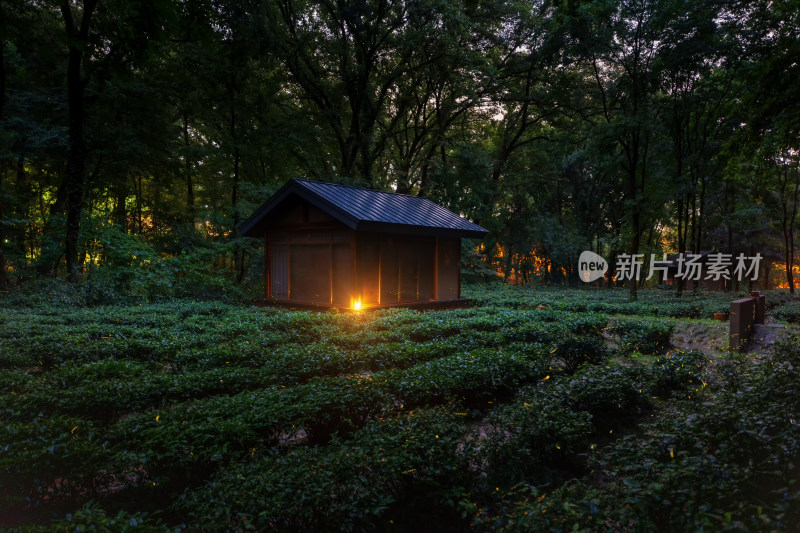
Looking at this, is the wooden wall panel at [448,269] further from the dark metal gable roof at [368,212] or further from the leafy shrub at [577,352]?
the leafy shrub at [577,352]

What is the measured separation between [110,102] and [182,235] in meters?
6.15

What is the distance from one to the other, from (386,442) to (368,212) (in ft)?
32.5

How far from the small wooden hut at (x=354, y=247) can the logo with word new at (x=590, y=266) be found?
70.8 ft

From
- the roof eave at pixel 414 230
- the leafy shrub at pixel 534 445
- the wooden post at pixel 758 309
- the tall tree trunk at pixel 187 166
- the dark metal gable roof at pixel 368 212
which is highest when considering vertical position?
the tall tree trunk at pixel 187 166

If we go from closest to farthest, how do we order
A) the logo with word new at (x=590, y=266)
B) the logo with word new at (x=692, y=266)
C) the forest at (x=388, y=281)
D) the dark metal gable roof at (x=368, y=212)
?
the forest at (x=388, y=281)
the dark metal gable roof at (x=368, y=212)
the logo with word new at (x=692, y=266)
the logo with word new at (x=590, y=266)

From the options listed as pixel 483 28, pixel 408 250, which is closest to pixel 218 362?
pixel 408 250

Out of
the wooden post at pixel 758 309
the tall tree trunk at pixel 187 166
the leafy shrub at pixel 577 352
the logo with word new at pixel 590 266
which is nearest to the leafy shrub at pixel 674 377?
the leafy shrub at pixel 577 352

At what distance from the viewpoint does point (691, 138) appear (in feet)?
66.9

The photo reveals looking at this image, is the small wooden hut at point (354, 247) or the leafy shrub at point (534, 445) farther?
the small wooden hut at point (354, 247)

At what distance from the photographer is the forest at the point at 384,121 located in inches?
589

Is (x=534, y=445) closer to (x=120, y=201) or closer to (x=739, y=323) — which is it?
(x=739, y=323)

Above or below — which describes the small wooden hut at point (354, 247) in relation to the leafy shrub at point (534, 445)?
above

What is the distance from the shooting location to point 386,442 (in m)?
3.68

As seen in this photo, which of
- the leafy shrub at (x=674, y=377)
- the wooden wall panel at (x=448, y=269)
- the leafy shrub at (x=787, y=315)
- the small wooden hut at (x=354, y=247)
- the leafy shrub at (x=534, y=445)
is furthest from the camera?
the wooden wall panel at (x=448, y=269)
